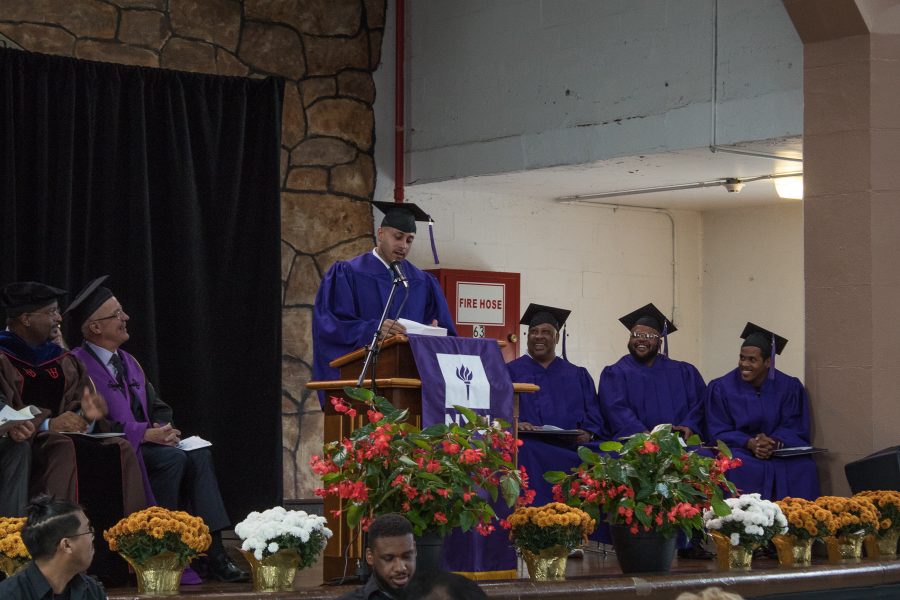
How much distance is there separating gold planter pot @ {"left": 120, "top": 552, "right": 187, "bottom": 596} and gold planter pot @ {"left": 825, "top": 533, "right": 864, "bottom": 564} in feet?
10.2

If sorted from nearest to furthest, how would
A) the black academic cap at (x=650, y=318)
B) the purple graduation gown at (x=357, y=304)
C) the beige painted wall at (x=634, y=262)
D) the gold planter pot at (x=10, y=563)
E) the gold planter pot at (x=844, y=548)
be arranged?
the gold planter pot at (x=10, y=563) < the purple graduation gown at (x=357, y=304) < the gold planter pot at (x=844, y=548) < the black academic cap at (x=650, y=318) < the beige painted wall at (x=634, y=262)

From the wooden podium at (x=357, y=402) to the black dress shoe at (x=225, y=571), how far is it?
1.24 feet

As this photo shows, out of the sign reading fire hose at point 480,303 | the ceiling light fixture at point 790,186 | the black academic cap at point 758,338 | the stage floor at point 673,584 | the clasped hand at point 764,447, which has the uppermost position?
the ceiling light fixture at point 790,186

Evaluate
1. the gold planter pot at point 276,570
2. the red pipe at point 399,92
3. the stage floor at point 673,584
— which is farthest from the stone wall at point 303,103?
the gold planter pot at point 276,570

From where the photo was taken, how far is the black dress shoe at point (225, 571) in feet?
19.3

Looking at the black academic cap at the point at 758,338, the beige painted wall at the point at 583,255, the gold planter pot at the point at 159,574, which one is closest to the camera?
the gold planter pot at the point at 159,574

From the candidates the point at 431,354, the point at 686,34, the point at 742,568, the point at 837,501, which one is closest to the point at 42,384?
the point at 431,354

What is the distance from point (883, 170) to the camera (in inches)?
291

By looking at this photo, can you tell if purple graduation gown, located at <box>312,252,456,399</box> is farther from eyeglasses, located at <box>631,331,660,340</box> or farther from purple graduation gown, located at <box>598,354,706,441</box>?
eyeglasses, located at <box>631,331,660,340</box>

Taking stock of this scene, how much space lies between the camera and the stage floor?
5.36 metres

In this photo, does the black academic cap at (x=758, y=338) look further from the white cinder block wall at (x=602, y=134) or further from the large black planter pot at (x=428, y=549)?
the large black planter pot at (x=428, y=549)

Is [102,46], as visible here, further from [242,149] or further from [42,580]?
[42,580]

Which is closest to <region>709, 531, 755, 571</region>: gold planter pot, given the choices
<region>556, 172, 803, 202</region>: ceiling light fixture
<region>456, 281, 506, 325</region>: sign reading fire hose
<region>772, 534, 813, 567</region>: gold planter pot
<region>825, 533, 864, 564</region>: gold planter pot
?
<region>772, 534, 813, 567</region>: gold planter pot

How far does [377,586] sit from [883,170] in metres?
4.15
